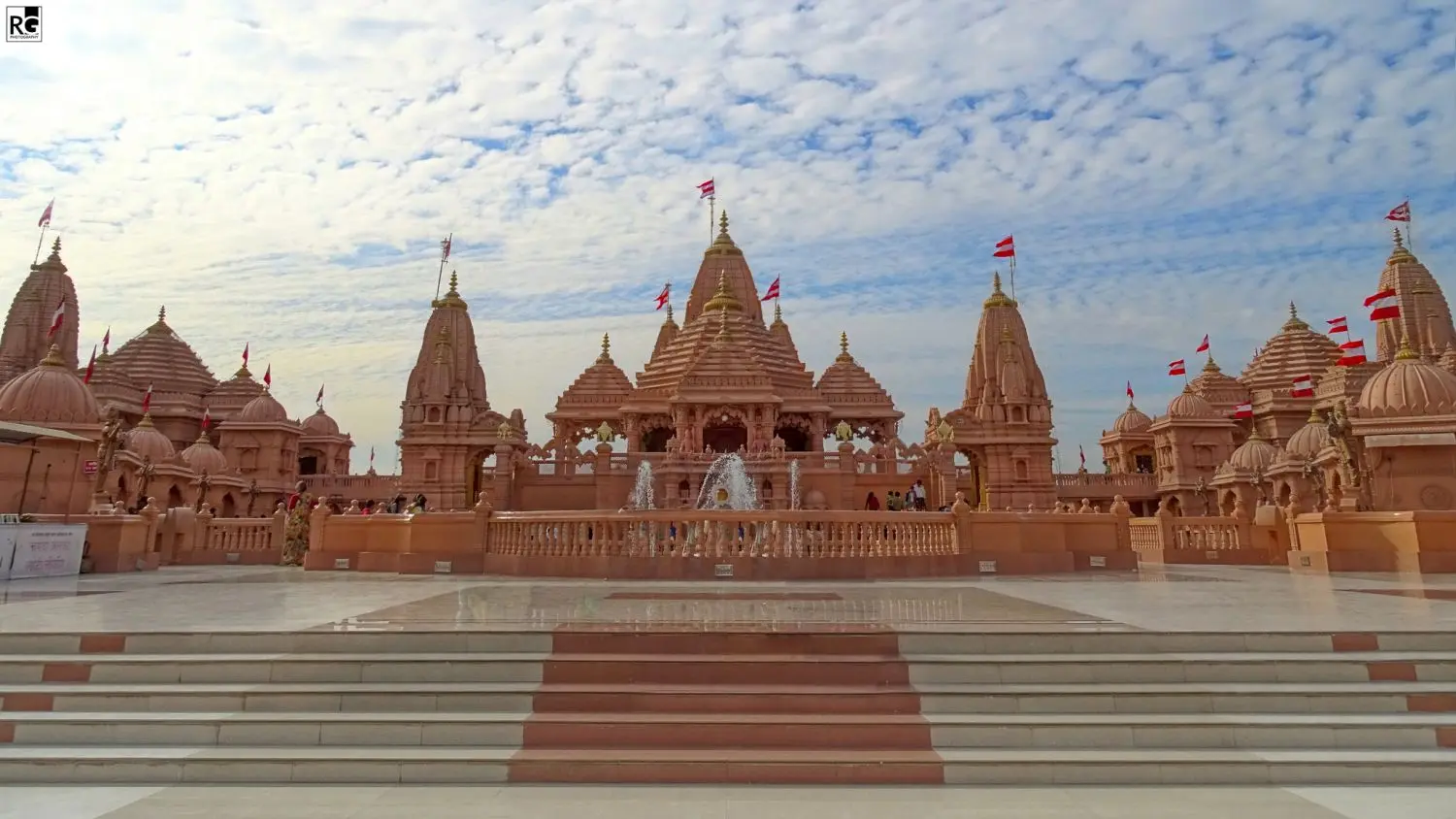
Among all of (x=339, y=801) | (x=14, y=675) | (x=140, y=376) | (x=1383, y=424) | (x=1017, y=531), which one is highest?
(x=140, y=376)

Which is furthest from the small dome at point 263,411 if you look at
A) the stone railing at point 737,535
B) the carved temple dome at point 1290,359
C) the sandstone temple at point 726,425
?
the carved temple dome at point 1290,359

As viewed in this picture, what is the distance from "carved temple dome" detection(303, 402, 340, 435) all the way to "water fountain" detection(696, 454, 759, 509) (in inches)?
1517

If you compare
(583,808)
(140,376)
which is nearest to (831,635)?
(583,808)

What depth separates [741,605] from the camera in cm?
1114

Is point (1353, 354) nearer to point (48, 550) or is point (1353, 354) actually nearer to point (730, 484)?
point (730, 484)

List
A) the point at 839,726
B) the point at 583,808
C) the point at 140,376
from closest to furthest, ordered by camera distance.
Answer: the point at 583,808
the point at 839,726
the point at 140,376

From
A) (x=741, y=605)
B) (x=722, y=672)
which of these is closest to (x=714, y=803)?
(x=722, y=672)

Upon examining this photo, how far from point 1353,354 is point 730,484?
39.2m

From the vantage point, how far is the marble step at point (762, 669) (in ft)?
24.1

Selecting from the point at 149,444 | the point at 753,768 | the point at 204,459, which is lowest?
the point at 753,768

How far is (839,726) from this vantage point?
664 cm

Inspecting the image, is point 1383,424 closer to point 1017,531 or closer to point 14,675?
point 1017,531

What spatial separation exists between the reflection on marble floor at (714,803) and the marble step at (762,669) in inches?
54.5

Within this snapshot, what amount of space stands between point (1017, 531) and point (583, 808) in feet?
49.8
